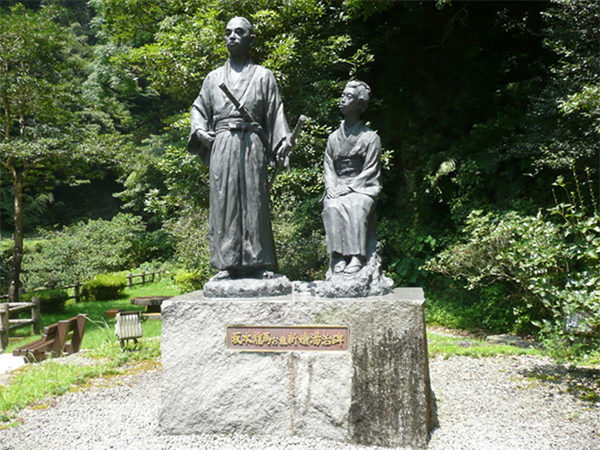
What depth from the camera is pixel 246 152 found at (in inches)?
167

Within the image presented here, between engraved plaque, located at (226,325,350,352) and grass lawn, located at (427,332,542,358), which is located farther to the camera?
grass lawn, located at (427,332,542,358)

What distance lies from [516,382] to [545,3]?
303 inches

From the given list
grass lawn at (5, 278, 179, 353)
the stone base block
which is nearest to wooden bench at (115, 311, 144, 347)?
grass lawn at (5, 278, 179, 353)

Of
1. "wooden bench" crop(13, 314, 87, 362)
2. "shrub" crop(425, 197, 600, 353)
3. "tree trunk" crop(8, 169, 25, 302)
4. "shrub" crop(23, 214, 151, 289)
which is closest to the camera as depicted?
"shrub" crop(425, 197, 600, 353)

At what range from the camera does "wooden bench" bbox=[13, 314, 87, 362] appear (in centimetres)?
699

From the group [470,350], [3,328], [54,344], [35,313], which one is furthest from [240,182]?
[35,313]

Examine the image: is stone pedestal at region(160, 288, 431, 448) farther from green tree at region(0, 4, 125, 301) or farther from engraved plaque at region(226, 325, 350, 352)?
green tree at region(0, 4, 125, 301)

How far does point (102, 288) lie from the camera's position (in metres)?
16.2

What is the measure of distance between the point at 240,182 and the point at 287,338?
1353 mm

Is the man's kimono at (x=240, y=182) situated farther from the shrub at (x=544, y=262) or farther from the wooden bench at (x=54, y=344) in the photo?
the wooden bench at (x=54, y=344)

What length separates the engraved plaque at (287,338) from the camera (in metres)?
3.66

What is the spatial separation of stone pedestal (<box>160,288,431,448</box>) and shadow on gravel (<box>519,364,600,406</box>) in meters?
1.82

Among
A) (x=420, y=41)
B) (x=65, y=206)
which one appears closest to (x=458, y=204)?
(x=420, y=41)

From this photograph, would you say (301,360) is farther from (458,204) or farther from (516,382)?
(458,204)
